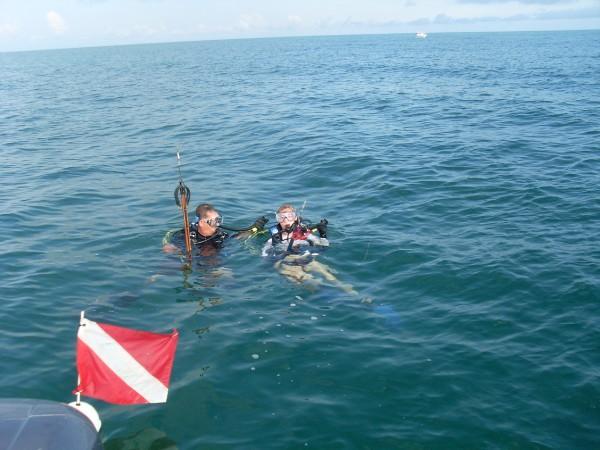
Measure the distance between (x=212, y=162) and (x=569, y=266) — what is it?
47.2 ft

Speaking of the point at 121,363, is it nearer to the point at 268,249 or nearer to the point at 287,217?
the point at 268,249

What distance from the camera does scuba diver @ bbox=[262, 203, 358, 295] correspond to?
1117cm

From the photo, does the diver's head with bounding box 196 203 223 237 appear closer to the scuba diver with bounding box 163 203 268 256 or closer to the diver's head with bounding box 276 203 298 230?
the scuba diver with bounding box 163 203 268 256

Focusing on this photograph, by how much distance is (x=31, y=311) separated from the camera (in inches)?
396

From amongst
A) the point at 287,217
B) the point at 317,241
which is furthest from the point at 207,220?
the point at 317,241

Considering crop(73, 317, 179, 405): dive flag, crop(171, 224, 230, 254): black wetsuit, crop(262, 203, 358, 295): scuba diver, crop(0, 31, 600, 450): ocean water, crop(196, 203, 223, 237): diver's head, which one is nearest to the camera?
crop(73, 317, 179, 405): dive flag

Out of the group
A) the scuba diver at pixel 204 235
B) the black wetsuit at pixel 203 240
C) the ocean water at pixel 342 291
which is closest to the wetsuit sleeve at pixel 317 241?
the ocean water at pixel 342 291

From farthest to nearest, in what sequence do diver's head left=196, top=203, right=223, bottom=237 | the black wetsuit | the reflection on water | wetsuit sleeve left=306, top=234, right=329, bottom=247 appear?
the black wetsuit < wetsuit sleeve left=306, top=234, right=329, bottom=247 < diver's head left=196, top=203, right=223, bottom=237 < the reflection on water

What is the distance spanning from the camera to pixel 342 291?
10.4 meters

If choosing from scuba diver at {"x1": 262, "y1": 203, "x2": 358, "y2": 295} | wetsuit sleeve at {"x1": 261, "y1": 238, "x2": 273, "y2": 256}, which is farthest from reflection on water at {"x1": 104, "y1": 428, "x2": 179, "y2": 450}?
wetsuit sleeve at {"x1": 261, "y1": 238, "x2": 273, "y2": 256}

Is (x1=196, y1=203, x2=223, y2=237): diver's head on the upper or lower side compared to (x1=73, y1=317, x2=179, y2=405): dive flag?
lower

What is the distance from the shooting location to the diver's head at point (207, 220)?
11.9 meters

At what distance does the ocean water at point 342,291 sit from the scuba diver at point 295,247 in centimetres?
34

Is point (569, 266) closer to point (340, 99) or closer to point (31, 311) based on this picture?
point (31, 311)
